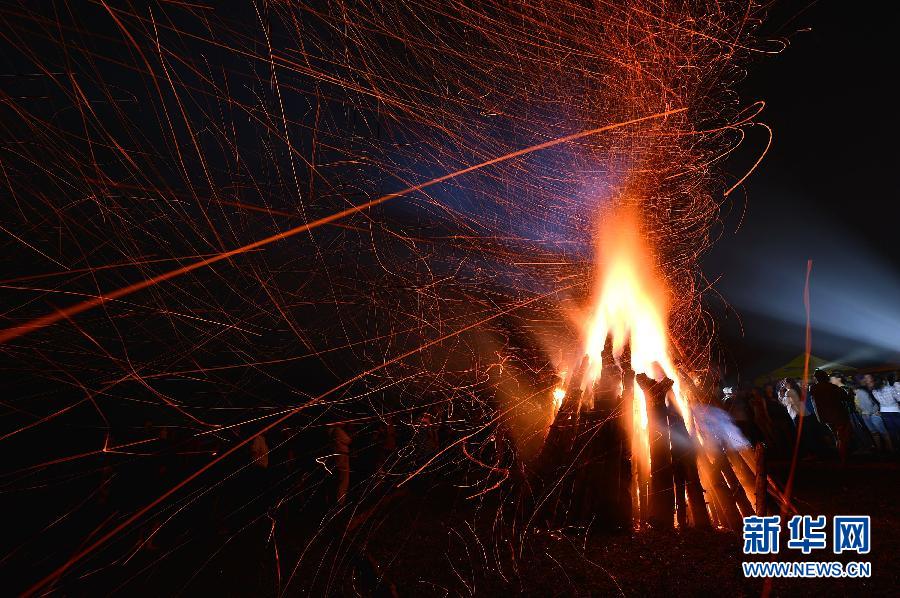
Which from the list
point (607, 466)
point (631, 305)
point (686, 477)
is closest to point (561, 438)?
point (607, 466)

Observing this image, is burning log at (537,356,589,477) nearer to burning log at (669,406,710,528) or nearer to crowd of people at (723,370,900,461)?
burning log at (669,406,710,528)

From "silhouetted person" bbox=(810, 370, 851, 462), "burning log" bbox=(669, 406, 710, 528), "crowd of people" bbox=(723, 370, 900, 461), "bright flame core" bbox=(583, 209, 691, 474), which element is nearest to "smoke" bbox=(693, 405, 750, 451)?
"bright flame core" bbox=(583, 209, 691, 474)

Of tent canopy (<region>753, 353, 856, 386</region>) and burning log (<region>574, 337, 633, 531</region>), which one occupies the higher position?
tent canopy (<region>753, 353, 856, 386</region>)

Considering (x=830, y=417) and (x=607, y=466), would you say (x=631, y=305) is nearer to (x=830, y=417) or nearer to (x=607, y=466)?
(x=607, y=466)

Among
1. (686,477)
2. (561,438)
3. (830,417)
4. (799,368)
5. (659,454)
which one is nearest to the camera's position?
(686,477)

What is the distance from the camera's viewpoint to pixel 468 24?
5.59m

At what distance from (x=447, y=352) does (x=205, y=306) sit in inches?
129

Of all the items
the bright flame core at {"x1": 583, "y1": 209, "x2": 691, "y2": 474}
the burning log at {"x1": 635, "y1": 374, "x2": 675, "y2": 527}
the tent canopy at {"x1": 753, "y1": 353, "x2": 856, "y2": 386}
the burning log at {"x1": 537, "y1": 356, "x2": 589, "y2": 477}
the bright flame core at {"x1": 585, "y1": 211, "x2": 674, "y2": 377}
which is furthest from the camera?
the tent canopy at {"x1": 753, "y1": 353, "x2": 856, "y2": 386}

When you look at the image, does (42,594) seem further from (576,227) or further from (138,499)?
(576,227)

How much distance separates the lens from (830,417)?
8.54 m

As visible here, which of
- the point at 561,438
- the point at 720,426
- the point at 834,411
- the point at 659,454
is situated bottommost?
the point at 561,438

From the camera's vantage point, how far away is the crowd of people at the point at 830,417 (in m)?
8.63

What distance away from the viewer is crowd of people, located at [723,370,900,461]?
28.3 ft

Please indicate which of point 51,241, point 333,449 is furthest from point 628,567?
point 51,241
